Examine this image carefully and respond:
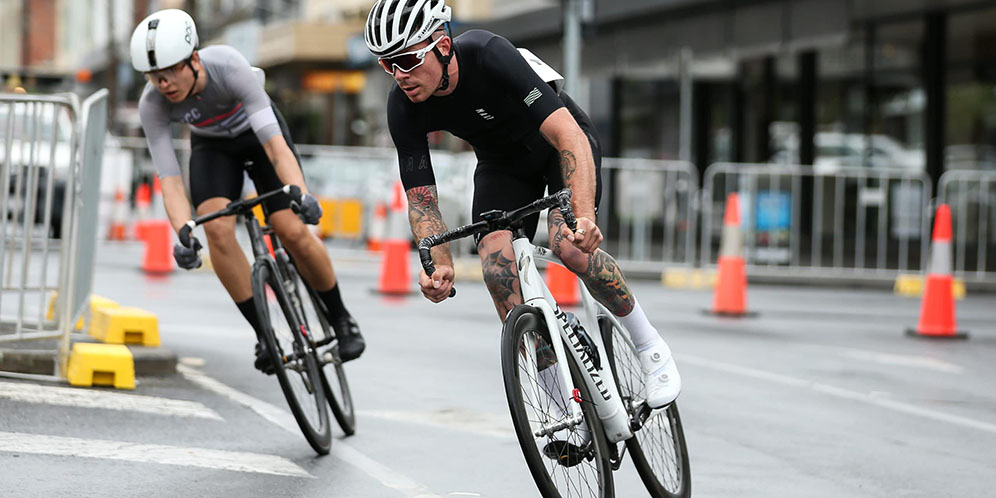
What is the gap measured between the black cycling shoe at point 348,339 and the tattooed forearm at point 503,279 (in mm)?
1809

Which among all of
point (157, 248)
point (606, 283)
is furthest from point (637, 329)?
point (157, 248)

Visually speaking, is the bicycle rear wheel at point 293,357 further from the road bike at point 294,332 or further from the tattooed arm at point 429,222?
the tattooed arm at point 429,222

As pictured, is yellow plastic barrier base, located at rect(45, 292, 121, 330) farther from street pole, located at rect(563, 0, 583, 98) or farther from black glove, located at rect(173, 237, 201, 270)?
street pole, located at rect(563, 0, 583, 98)

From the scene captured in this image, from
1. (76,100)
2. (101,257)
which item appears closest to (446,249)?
(76,100)

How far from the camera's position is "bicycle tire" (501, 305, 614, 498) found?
4.47 metres

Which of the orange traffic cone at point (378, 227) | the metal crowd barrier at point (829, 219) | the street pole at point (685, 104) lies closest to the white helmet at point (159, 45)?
the metal crowd barrier at point (829, 219)

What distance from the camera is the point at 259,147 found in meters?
7.03

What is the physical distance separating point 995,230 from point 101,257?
1107 centimetres

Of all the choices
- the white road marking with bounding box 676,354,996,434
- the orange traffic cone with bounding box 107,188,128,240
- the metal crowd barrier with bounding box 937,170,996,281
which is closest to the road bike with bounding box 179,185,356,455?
the white road marking with bounding box 676,354,996,434

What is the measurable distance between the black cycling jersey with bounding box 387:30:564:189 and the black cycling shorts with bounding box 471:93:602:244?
80 mm

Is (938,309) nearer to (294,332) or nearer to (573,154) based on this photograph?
(294,332)

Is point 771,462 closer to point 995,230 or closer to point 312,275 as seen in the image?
point 312,275

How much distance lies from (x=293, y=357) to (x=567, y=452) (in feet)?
6.32

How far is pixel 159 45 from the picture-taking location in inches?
253
